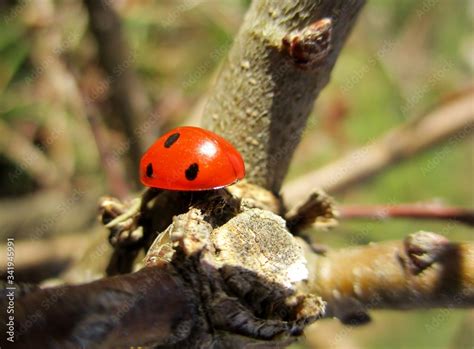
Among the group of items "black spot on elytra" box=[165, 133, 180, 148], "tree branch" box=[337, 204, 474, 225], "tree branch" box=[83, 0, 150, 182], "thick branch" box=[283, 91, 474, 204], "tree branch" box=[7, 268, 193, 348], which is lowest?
"tree branch" box=[7, 268, 193, 348]

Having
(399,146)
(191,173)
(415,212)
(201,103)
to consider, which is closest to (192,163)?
(191,173)

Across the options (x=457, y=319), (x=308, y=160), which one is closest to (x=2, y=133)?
(x=308, y=160)

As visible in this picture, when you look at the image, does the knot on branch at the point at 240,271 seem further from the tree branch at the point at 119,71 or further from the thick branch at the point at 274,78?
the tree branch at the point at 119,71

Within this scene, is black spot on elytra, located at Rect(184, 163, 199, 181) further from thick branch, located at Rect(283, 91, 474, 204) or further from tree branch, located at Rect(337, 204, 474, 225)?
thick branch, located at Rect(283, 91, 474, 204)

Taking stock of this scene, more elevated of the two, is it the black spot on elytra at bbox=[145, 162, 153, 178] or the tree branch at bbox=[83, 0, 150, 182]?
the tree branch at bbox=[83, 0, 150, 182]

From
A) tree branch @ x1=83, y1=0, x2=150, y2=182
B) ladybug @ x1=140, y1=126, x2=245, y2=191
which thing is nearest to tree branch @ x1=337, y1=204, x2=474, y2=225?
ladybug @ x1=140, y1=126, x2=245, y2=191

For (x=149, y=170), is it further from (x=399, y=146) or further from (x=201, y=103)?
(x=399, y=146)

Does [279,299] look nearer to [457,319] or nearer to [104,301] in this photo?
[104,301]

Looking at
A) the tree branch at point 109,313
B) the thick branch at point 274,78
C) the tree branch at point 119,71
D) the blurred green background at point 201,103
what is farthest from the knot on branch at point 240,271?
the tree branch at point 119,71
